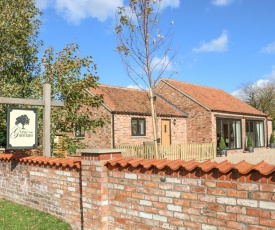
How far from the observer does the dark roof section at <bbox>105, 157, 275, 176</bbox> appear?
3664 mm

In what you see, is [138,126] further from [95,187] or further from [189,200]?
[189,200]

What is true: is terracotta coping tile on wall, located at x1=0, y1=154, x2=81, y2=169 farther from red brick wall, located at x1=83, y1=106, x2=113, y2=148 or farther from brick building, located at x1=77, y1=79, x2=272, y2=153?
brick building, located at x1=77, y1=79, x2=272, y2=153

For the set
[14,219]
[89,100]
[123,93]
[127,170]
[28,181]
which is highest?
[123,93]

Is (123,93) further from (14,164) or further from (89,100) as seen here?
(14,164)

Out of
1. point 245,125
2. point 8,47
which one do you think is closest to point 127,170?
point 8,47

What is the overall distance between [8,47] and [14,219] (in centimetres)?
895

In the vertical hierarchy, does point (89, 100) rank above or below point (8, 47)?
below

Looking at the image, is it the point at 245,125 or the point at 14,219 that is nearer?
the point at 14,219

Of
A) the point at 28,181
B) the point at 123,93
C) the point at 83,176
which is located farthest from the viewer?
the point at 123,93

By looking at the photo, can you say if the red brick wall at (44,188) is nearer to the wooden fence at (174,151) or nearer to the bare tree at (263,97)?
the wooden fence at (174,151)

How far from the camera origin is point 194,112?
80.3 feet

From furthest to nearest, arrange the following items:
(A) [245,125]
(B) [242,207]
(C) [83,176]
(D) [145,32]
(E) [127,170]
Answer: (A) [245,125], (D) [145,32], (C) [83,176], (E) [127,170], (B) [242,207]

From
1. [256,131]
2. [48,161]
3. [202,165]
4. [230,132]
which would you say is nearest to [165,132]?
[230,132]

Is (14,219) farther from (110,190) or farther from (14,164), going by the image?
(110,190)
